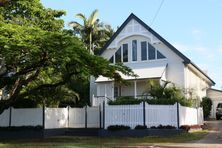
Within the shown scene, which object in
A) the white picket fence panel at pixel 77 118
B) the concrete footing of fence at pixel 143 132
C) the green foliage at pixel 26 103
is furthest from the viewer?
the white picket fence panel at pixel 77 118

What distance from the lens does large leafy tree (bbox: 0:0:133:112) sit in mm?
22094

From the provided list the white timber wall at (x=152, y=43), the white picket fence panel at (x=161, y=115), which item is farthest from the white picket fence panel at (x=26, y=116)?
the white timber wall at (x=152, y=43)

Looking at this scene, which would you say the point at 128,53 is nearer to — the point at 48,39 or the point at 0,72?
the point at 0,72

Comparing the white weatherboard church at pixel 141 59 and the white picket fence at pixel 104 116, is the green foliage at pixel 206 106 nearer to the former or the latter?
the white weatherboard church at pixel 141 59

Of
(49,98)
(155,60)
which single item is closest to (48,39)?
(49,98)

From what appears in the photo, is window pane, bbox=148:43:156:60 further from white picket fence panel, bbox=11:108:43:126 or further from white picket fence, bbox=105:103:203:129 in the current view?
white picket fence panel, bbox=11:108:43:126

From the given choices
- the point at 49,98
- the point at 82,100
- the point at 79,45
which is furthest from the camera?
the point at 82,100

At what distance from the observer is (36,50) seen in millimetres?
22062

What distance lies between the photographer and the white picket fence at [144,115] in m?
28.2

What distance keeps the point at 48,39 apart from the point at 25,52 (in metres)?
1.47

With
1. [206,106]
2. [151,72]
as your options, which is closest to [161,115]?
[151,72]

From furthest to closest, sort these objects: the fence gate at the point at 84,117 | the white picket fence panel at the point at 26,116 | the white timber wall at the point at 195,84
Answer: the white timber wall at the point at 195,84 < the fence gate at the point at 84,117 < the white picket fence panel at the point at 26,116

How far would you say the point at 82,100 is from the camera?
46.7 m

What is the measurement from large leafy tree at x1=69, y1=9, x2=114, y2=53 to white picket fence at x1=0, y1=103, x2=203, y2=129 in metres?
23.4
